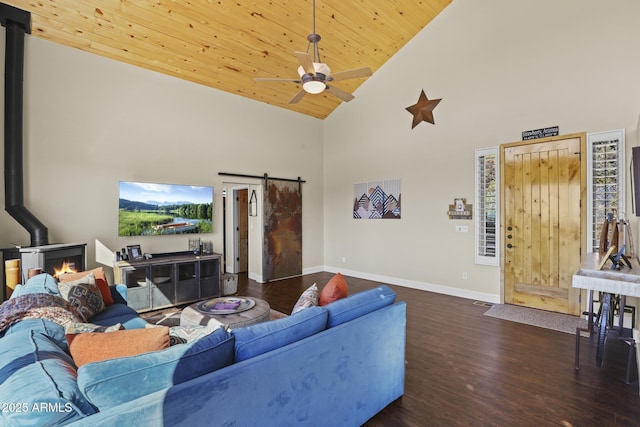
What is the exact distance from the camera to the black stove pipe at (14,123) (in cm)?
370

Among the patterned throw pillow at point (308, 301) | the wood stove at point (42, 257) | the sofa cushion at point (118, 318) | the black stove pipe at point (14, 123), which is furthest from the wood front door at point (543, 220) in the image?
the black stove pipe at point (14, 123)

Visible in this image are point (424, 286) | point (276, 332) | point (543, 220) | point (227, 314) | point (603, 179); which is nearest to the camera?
point (276, 332)

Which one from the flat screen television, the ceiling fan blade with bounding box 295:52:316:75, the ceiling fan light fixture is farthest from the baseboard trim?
the ceiling fan blade with bounding box 295:52:316:75

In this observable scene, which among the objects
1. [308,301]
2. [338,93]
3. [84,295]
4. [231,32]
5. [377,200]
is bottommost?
[84,295]

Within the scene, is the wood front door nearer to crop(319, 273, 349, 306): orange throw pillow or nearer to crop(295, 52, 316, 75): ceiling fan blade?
crop(295, 52, 316, 75): ceiling fan blade

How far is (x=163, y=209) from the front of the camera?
16.9 feet

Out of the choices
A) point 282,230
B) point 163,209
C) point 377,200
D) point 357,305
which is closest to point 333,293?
point 357,305

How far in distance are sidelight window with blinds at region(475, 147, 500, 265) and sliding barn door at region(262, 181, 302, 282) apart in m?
3.65

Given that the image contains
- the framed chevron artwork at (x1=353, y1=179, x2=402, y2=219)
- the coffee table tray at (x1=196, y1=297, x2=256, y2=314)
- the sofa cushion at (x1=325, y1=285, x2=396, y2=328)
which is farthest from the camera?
the framed chevron artwork at (x1=353, y1=179, x2=402, y2=219)

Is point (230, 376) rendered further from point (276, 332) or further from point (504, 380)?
point (504, 380)

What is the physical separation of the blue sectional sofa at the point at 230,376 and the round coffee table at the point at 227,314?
3.98ft

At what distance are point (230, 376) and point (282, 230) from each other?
17.9 ft

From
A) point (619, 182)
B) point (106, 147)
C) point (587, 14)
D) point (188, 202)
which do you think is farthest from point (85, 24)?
point (619, 182)

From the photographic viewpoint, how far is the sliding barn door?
653cm
